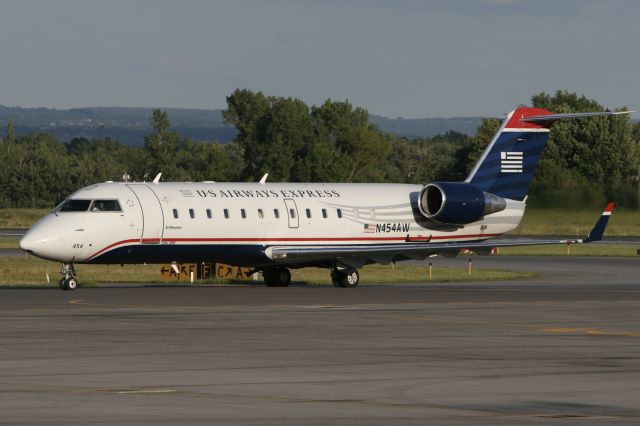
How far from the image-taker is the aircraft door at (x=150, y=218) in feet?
133

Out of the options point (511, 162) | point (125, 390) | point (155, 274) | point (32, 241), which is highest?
point (511, 162)

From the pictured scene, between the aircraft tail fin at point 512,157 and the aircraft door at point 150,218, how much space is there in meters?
11.6

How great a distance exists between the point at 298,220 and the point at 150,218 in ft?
17.9

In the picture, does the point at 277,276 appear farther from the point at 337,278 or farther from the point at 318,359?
the point at 318,359

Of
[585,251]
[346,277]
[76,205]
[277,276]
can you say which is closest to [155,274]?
[277,276]

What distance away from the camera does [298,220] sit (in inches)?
1740

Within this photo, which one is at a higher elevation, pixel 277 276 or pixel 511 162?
pixel 511 162

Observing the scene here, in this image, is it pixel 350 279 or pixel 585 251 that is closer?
pixel 350 279

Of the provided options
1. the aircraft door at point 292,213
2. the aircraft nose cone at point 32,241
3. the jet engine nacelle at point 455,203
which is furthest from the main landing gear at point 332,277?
the aircraft nose cone at point 32,241

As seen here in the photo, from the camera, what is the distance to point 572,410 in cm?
1590

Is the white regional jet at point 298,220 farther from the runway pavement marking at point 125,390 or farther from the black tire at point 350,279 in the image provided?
the runway pavement marking at point 125,390

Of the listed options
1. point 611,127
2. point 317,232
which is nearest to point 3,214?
point 611,127

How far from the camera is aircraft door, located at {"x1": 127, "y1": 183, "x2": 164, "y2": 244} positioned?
40625 millimetres

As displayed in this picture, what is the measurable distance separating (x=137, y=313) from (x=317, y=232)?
1460 cm
